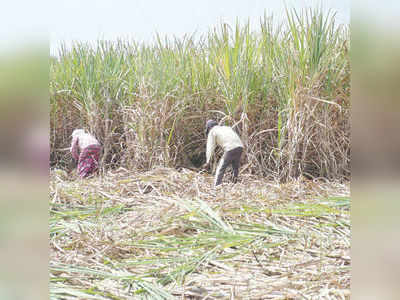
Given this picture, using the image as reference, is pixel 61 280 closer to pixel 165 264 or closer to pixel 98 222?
pixel 98 222

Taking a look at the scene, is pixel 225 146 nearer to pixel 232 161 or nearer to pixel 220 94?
pixel 232 161

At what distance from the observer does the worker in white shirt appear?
211 centimetres

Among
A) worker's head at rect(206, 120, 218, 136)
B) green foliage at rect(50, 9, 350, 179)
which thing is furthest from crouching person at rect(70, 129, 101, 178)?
worker's head at rect(206, 120, 218, 136)

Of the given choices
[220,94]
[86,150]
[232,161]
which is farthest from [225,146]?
[86,150]

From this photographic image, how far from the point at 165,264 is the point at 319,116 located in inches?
50.4

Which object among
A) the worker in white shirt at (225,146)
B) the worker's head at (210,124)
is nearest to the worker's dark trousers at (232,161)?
the worker in white shirt at (225,146)

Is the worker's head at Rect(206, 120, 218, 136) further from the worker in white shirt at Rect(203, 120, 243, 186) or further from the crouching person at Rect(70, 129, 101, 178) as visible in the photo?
the crouching person at Rect(70, 129, 101, 178)

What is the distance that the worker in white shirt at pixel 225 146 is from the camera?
6.91 ft

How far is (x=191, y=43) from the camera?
230 cm

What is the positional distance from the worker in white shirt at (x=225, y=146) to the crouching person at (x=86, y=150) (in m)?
0.75

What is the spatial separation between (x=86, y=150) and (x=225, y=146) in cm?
91

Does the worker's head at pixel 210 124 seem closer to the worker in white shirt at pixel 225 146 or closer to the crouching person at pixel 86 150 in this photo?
the worker in white shirt at pixel 225 146

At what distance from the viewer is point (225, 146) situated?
6.92 ft
